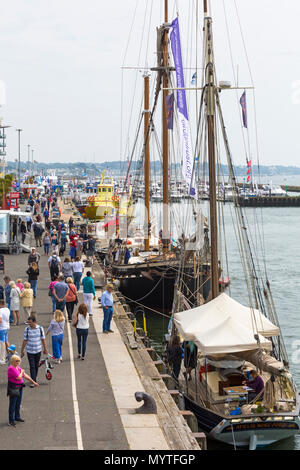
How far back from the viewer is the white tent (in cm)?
1450

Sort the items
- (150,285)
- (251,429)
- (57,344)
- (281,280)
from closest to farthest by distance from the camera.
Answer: (251,429) < (57,344) < (150,285) < (281,280)

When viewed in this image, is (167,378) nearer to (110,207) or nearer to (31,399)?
(31,399)

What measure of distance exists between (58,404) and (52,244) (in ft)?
78.2

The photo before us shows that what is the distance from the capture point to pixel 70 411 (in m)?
12.6

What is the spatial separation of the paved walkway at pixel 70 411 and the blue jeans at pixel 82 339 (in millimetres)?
263

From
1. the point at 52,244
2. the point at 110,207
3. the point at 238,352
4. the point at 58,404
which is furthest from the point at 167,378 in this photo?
the point at 110,207

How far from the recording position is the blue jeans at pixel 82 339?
619 inches

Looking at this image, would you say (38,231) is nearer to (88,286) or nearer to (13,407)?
(88,286)

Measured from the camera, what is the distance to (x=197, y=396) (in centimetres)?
A: 1558

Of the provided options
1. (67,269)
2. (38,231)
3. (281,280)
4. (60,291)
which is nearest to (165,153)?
(38,231)

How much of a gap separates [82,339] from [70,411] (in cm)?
347

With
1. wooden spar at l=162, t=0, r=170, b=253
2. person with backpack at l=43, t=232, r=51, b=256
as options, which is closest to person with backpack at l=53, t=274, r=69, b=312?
wooden spar at l=162, t=0, r=170, b=253

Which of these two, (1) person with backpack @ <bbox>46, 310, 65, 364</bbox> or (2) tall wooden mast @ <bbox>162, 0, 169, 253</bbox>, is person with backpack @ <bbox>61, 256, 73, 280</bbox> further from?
(2) tall wooden mast @ <bbox>162, 0, 169, 253</bbox>
